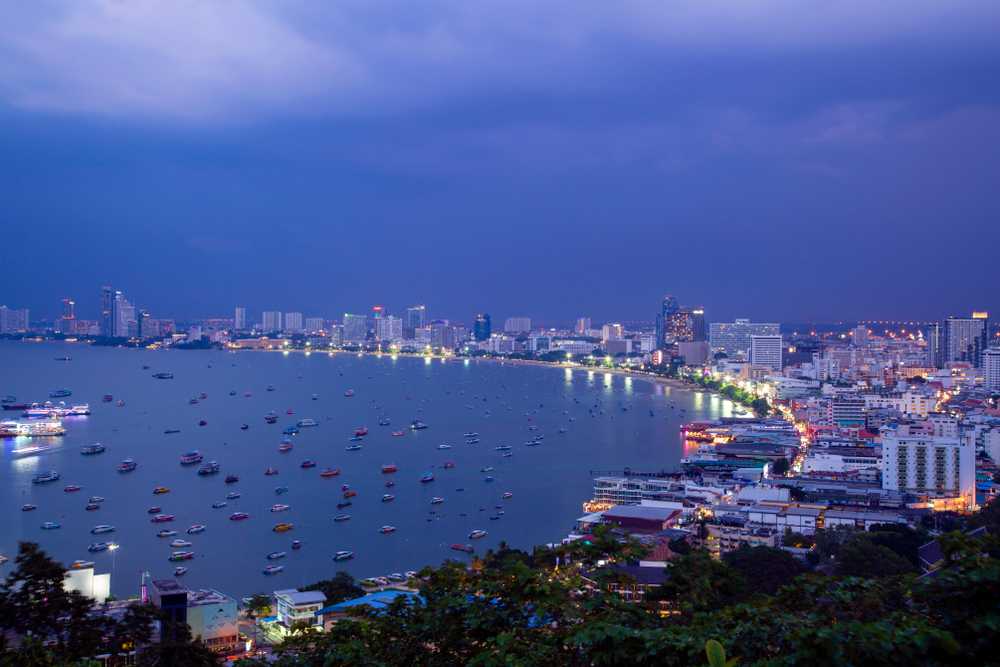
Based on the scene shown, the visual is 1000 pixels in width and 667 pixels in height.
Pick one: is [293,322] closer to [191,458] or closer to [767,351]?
[767,351]

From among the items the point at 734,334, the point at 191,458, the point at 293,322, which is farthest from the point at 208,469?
the point at 293,322

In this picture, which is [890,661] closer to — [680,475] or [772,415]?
[680,475]

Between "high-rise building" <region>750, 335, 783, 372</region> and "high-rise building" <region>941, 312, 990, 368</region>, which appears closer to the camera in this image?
"high-rise building" <region>941, 312, 990, 368</region>

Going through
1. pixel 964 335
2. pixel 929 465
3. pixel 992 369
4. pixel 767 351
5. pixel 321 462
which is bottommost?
pixel 321 462

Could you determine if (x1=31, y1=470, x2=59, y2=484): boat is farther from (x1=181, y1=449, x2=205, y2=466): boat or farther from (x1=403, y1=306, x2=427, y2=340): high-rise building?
(x1=403, y1=306, x2=427, y2=340): high-rise building

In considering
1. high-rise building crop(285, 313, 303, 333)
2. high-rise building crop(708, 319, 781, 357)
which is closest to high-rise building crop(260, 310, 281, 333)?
high-rise building crop(285, 313, 303, 333)

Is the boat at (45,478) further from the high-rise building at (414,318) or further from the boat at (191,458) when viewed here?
the high-rise building at (414,318)
